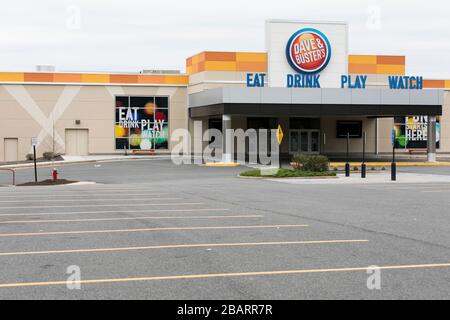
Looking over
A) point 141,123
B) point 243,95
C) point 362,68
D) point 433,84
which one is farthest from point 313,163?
point 433,84

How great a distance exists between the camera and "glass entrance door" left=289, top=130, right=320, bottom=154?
57.8 m

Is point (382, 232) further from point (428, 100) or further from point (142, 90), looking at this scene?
point (142, 90)

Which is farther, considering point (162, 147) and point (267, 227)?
point (162, 147)

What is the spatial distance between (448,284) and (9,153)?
51.2 metres

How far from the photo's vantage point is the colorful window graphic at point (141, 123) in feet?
182

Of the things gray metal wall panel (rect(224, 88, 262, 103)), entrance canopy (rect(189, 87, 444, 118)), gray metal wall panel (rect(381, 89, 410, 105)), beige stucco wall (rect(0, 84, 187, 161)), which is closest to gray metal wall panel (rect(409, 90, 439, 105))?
entrance canopy (rect(189, 87, 444, 118))

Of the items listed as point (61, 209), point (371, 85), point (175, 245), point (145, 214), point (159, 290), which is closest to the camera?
point (159, 290)

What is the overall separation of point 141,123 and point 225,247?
150 ft

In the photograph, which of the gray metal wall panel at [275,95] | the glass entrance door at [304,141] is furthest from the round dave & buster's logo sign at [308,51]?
the gray metal wall panel at [275,95]

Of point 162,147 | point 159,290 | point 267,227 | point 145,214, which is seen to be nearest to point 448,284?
point 159,290

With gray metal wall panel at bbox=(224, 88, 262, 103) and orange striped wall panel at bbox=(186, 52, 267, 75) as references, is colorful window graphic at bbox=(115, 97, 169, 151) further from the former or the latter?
gray metal wall panel at bbox=(224, 88, 262, 103)

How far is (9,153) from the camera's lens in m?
54.6

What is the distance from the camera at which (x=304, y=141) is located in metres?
58.1

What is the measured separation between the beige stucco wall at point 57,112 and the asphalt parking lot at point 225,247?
34.8m
